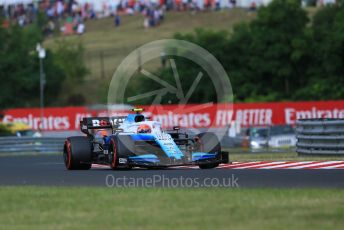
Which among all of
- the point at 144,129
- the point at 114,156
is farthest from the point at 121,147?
the point at 144,129

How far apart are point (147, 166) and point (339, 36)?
40728 millimetres

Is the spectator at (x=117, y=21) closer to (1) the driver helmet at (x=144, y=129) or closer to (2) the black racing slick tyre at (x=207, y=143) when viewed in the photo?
(1) the driver helmet at (x=144, y=129)

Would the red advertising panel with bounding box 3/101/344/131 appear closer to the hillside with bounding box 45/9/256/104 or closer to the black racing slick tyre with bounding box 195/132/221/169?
the black racing slick tyre with bounding box 195/132/221/169

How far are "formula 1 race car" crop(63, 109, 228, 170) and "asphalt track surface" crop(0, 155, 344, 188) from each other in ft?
0.70

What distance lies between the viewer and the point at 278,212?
10.7m

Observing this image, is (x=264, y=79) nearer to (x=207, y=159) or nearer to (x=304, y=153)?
(x=304, y=153)

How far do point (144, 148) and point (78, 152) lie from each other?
5.16ft

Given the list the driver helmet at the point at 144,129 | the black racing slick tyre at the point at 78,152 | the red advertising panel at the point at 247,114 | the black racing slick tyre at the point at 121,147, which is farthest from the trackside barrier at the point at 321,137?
the red advertising panel at the point at 247,114

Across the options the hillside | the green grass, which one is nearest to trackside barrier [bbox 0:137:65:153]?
the green grass

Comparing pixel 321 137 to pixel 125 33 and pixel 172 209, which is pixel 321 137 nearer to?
pixel 172 209

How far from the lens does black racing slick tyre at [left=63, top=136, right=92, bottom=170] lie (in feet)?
63.7

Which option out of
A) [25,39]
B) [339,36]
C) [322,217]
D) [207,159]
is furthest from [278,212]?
[25,39]

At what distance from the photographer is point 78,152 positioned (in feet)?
63.7

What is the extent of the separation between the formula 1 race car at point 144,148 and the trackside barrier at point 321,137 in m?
5.68
